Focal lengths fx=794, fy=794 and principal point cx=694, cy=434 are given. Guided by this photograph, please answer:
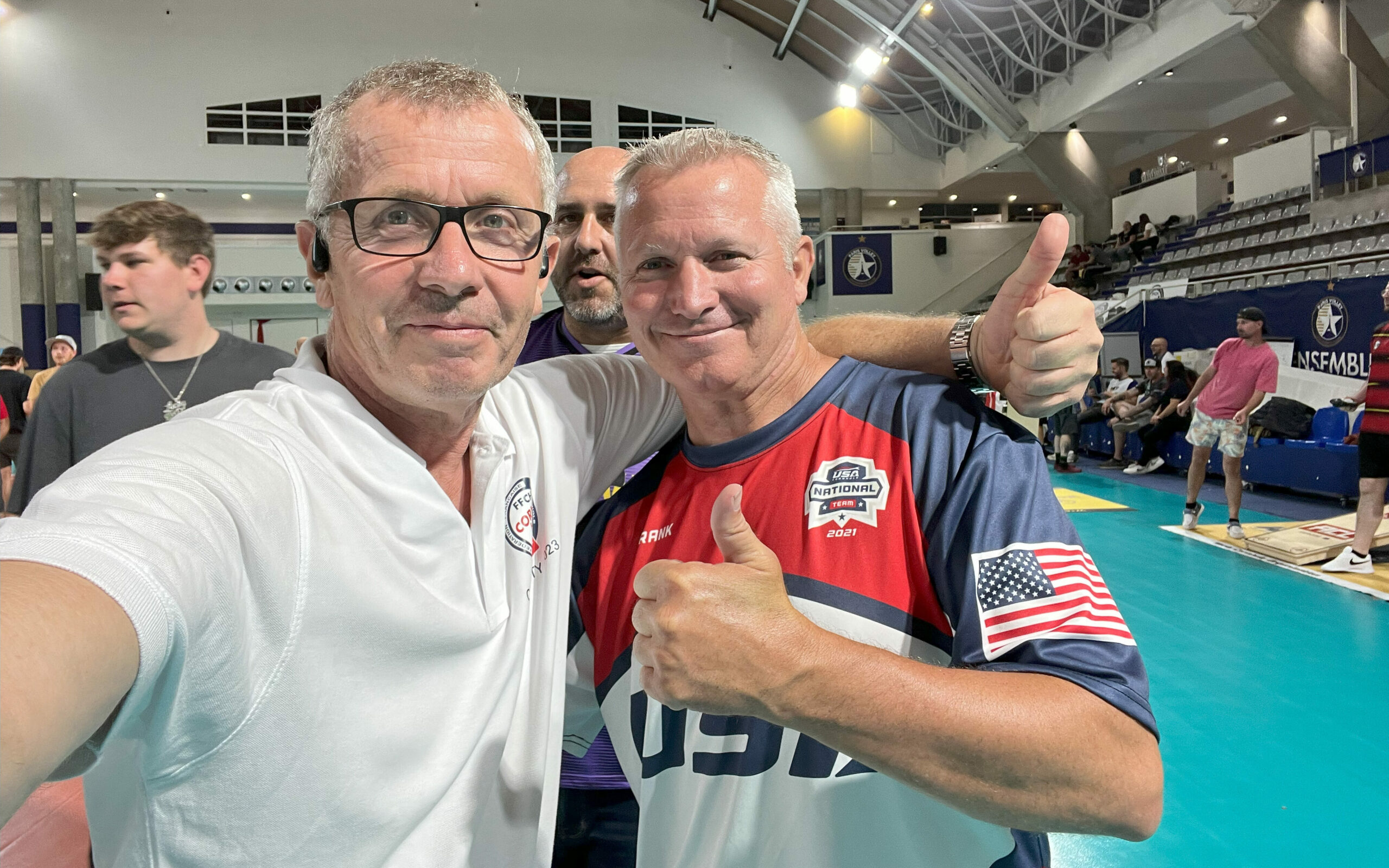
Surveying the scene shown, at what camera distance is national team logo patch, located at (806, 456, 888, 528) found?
1.29m

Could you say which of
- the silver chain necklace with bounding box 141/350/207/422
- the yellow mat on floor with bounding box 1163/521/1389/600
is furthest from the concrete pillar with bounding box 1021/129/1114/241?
the silver chain necklace with bounding box 141/350/207/422

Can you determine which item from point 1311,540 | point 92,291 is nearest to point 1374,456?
point 1311,540

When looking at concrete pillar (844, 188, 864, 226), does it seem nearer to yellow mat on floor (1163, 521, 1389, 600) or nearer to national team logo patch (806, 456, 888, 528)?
yellow mat on floor (1163, 521, 1389, 600)

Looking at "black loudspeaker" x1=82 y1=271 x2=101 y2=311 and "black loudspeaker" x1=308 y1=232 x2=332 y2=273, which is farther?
"black loudspeaker" x1=82 y1=271 x2=101 y2=311

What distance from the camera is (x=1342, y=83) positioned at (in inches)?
446

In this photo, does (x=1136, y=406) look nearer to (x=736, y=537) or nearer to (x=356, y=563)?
(x=736, y=537)

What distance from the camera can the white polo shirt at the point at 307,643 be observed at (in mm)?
790

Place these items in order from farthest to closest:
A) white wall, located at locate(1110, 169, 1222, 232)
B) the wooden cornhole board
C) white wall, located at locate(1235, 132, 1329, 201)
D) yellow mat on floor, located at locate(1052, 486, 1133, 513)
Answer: white wall, located at locate(1110, 169, 1222, 232)
white wall, located at locate(1235, 132, 1329, 201)
yellow mat on floor, located at locate(1052, 486, 1133, 513)
the wooden cornhole board

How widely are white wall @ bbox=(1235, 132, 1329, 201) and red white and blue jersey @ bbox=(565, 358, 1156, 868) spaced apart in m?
14.9

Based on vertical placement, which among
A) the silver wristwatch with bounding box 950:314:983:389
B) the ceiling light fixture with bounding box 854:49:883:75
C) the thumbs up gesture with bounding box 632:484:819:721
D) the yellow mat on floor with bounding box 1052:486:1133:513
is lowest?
the yellow mat on floor with bounding box 1052:486:1133:513

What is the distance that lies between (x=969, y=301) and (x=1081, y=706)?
20817mm

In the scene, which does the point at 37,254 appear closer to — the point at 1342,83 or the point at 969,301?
the point at 969,301

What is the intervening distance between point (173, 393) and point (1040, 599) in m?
2.93

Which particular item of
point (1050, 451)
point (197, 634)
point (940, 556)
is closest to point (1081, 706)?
point (940, 556)
